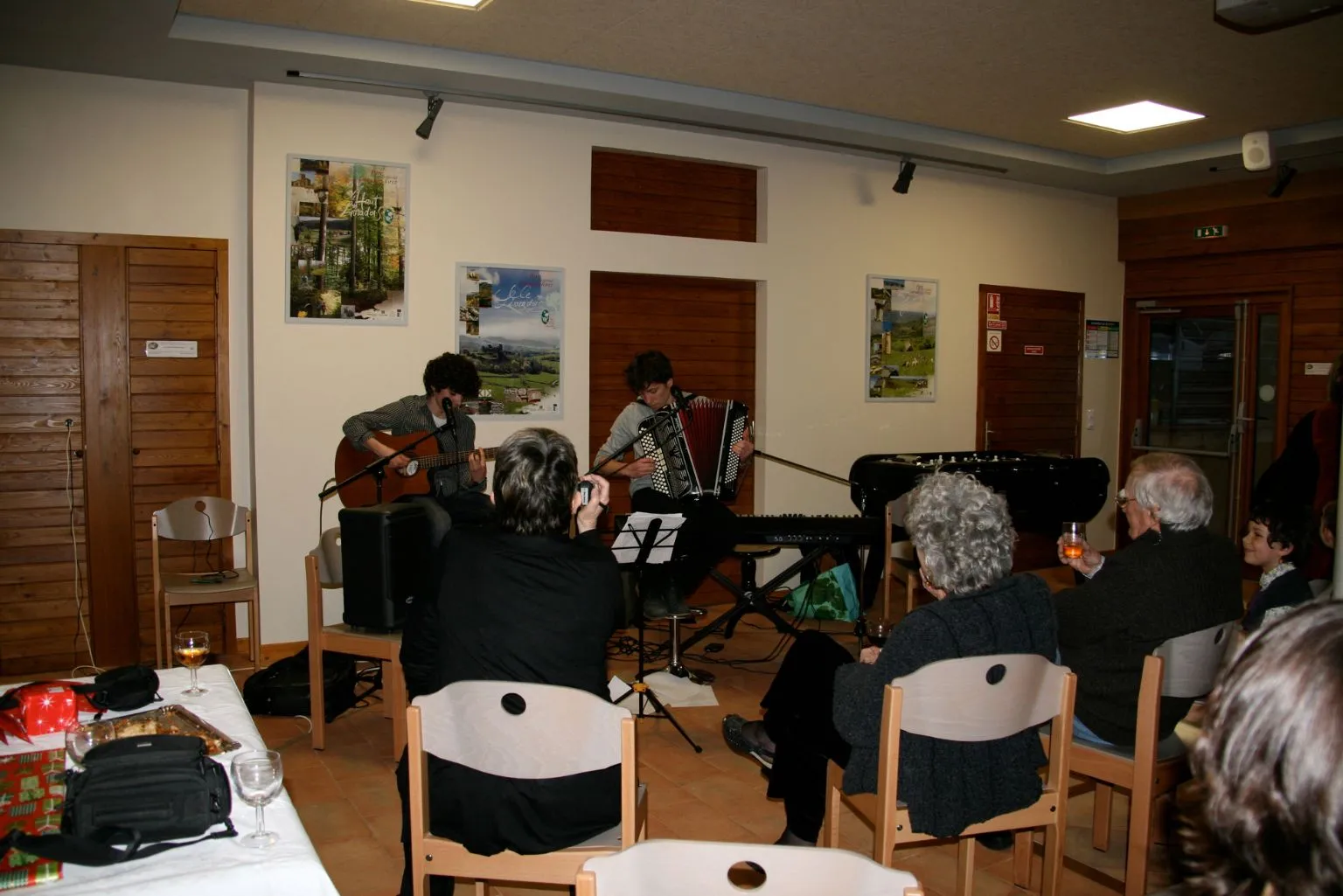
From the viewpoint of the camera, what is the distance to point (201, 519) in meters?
4.91

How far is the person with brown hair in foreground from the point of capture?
2.90 ft

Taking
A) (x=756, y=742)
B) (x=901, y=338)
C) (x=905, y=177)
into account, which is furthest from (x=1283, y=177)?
(x=756, y=742)

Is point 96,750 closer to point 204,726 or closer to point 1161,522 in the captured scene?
point 204,726

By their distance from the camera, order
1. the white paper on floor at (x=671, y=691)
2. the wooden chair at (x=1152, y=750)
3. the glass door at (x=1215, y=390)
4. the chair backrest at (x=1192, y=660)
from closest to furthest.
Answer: the wooden chair at (x=1152, y=750)
the chair backrest at (x=1192, y=660)
the white paper on floor at (x=671, y=691)
the glass door at (x=1215, y=390)

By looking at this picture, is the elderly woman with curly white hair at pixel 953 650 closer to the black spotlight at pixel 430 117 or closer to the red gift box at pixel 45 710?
the red gift box at pixel 45 710

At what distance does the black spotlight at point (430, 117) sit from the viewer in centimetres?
503

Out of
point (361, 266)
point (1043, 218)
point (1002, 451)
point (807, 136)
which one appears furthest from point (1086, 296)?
point (361, 266)

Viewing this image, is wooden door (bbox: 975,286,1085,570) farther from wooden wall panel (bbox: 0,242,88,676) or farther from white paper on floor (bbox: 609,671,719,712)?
wooden wall panel (bbox: 0,242,88,676)

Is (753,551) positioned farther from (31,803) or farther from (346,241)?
(31,803)

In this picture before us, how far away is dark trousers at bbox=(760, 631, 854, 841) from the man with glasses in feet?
2.16

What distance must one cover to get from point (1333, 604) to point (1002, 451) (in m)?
6.22

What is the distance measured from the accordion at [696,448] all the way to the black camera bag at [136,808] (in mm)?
3285

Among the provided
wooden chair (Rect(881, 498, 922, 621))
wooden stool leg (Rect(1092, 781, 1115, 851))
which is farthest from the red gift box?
wooden chair (Rect(881, 498, 922, 621))

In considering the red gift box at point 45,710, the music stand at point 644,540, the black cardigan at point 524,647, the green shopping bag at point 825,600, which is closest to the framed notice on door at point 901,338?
the green shopping bag at point 825,600
